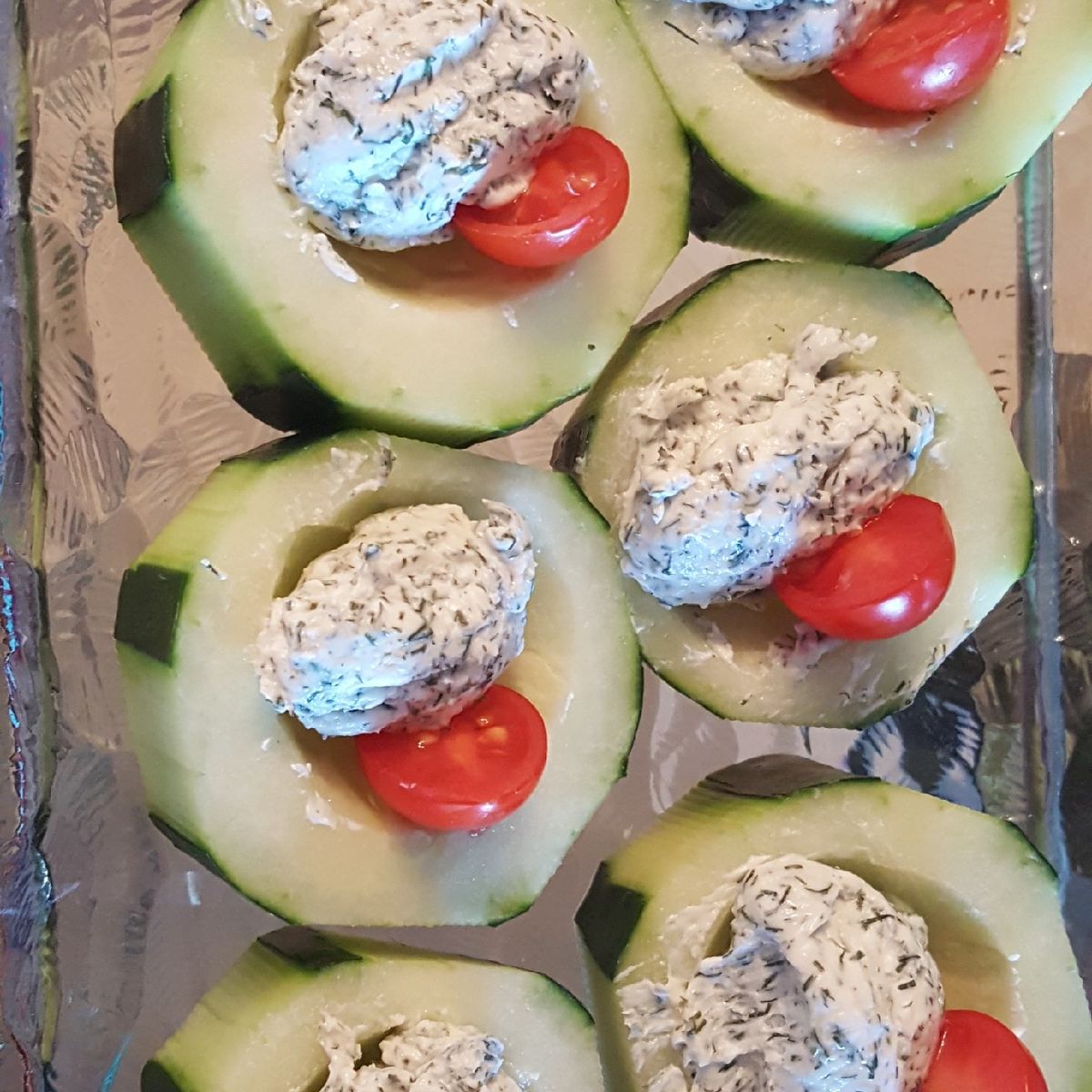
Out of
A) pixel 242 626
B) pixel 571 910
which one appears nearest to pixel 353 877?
pixel 242 626

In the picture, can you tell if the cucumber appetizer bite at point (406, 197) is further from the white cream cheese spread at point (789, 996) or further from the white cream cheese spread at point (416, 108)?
the white cream cheese spread at point (789, 996)

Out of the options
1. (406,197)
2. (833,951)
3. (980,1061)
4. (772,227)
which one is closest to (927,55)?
(772,227)

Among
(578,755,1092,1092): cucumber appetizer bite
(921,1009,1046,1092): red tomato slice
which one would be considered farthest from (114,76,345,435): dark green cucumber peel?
(921,1009,1046,1092): red tomato slice

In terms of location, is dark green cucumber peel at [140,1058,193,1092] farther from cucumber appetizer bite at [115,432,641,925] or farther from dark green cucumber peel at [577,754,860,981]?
dark green cucumber peel at [577,754,860,981]

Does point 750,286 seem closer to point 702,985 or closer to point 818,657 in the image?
point 818,657

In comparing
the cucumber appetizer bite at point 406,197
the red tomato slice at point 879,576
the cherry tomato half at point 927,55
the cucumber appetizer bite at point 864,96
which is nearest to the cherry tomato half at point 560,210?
the cucumber appetizer bite at point 406,197

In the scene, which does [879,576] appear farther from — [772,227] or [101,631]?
[101,631]
